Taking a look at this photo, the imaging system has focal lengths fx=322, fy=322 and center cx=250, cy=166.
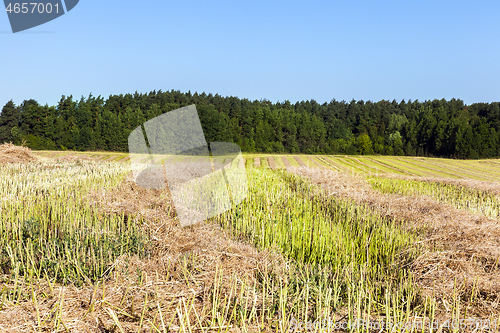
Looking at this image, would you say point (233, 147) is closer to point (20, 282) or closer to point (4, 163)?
point (20, 282)

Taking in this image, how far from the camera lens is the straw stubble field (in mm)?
2910

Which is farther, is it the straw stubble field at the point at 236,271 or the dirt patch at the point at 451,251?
the dirt patch at the point at 451,251

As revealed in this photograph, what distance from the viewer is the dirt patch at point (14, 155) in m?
15.3

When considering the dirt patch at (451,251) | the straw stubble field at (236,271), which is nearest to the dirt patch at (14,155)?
the straw stubble field at (236,271)

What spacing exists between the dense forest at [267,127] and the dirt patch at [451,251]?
3617 cm

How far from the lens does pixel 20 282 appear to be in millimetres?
3518

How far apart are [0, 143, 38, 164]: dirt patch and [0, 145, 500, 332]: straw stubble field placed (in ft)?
30.2

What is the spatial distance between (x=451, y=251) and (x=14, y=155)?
18.5 m

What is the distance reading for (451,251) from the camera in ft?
16.0

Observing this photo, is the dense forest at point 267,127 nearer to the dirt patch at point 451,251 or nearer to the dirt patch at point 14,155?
the dirt patch at point 14,155

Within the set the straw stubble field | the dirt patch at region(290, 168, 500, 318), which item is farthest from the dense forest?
the straw stubble field

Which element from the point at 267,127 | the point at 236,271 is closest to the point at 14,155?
the point at 236,271

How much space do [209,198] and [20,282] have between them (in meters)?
4.85

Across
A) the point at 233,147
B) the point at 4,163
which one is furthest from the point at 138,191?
the point at 4,163
